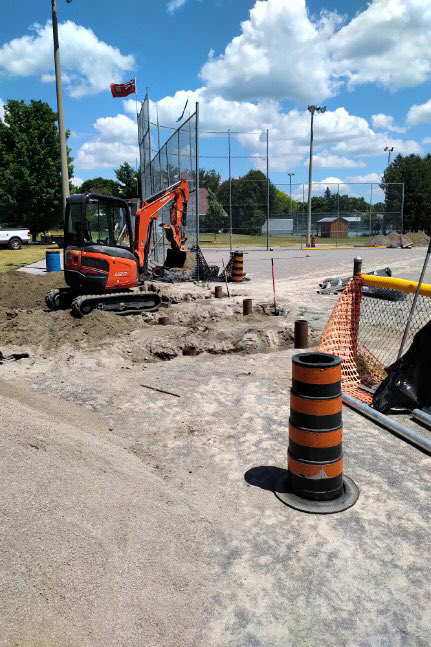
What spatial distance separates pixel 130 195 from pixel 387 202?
22963mm

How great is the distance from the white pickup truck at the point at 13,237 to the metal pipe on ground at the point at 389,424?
32.0 metres

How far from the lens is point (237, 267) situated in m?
16.7

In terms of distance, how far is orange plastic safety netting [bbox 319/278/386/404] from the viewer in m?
6.75

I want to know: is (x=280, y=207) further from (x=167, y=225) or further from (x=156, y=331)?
(x=156, y=331)

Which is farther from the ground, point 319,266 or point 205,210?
point 205,210

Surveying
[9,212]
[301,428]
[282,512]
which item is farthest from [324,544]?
[9,212]

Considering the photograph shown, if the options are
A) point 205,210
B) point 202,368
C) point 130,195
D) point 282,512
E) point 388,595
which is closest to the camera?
point 388,595

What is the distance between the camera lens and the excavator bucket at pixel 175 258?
56.5ft

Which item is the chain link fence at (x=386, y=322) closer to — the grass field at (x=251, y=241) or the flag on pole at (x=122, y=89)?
the flag on pole at (x=122, y=89)

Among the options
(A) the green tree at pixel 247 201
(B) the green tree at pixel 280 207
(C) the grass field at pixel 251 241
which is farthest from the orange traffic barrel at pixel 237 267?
(B) the green tree at pixel 280 207

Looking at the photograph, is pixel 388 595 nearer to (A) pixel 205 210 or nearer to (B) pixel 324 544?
(B) pixel 324 544

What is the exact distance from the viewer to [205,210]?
1457 inches

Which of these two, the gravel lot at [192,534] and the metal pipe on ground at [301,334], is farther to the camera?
the metal pipe on ground at [301,334]

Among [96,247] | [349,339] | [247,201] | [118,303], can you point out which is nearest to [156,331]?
[118,303]
